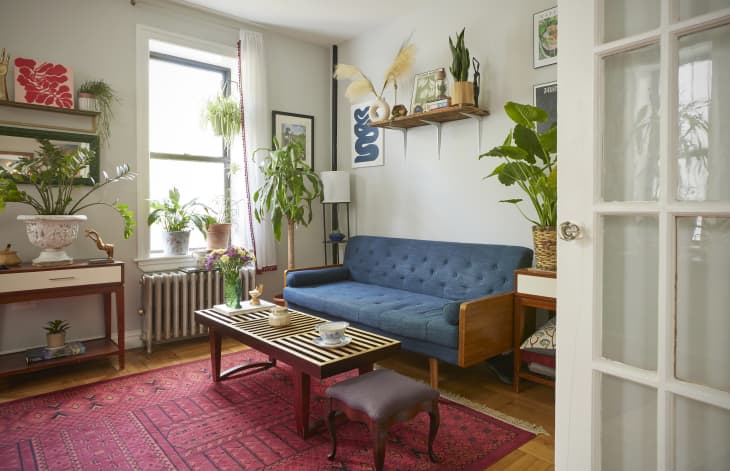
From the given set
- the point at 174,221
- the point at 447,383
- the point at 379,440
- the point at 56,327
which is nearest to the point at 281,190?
the point at 174,221

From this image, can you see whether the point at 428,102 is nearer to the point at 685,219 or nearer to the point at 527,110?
the point at 527,110

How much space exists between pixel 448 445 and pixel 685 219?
159 cm

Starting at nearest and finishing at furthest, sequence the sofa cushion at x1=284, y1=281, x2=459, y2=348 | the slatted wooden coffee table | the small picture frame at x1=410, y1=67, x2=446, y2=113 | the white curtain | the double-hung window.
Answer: the slatted wooden coffee table
the sofa cushion at x1=284, y1=281, x2=459, y2=348
the small picture frame at x1=410, y1=67, x2=446, y2=113
the double-hung window
the white curtain

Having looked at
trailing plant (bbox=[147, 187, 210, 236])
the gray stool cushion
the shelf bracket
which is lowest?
the gray stool cushion

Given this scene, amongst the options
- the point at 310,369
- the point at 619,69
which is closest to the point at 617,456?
the point at 619,69

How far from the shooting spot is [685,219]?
0.98 m

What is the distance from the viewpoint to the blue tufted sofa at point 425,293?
8.71 feet

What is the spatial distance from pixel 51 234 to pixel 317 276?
2.00m

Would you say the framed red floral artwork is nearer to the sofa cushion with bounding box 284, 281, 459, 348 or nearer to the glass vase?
the glass vase

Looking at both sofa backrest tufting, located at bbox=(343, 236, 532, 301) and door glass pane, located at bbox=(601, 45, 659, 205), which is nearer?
door glass pane, located at bbox=(601, 45, 659, 205)

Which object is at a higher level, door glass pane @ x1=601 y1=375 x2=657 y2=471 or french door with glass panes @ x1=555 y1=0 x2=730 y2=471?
french door with glass panes @ x1=555 y1=0 x2=730 y2=471

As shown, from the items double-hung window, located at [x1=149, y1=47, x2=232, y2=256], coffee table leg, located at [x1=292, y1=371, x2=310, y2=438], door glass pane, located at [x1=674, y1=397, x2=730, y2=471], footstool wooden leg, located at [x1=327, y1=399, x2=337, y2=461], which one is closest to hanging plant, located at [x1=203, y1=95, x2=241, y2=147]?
double-hung window, located at [x1=149, y1=47, x2=232, y2=256]

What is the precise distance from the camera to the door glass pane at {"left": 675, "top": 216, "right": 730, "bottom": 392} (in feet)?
3.07

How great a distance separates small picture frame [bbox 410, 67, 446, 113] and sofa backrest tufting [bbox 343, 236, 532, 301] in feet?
3.81
